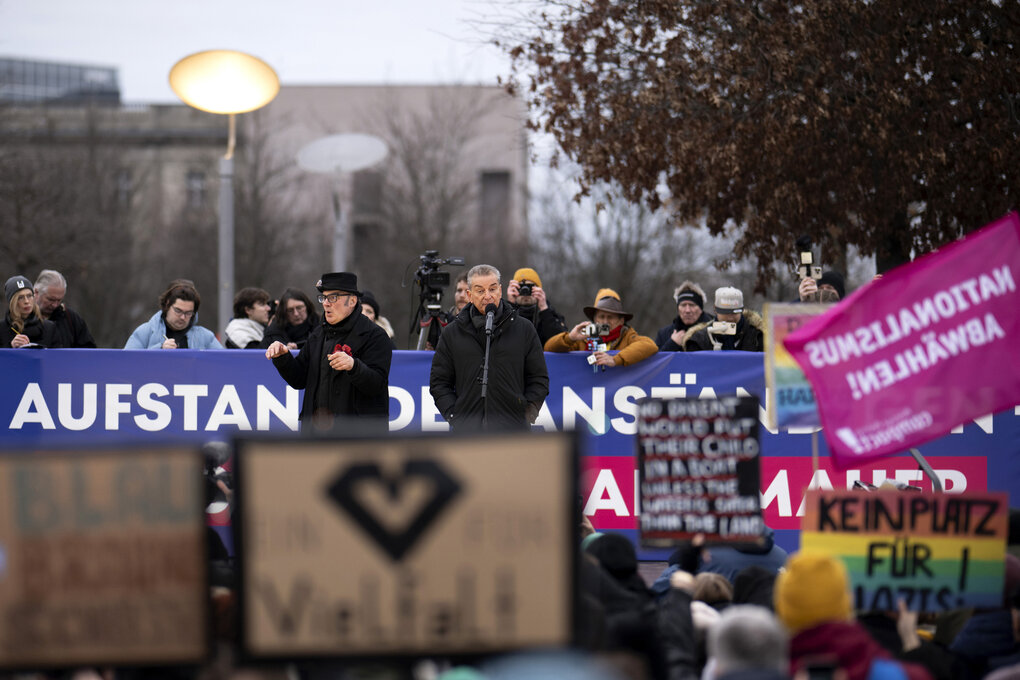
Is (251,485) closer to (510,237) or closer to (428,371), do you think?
(428,371)

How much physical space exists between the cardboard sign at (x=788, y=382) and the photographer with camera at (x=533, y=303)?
4.16m

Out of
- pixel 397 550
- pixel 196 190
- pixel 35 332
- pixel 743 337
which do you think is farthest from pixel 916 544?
pixel 196 190

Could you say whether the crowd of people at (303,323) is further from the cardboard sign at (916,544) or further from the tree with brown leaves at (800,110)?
the cardboard sign at (916,544)

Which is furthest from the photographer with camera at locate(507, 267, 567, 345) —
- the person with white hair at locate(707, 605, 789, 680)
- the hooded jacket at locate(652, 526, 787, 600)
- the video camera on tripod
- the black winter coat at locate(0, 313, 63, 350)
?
the person with white hair at locate(707, 605, 789, 680)

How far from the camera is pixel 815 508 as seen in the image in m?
5.23

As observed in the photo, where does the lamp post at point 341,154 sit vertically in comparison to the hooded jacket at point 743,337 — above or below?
above

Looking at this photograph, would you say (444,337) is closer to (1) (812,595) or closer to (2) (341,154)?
(1) (812,595)

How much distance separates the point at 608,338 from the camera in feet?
32.5

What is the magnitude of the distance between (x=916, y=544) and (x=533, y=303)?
531cm

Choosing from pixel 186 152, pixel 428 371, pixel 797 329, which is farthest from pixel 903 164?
pixel 186 152

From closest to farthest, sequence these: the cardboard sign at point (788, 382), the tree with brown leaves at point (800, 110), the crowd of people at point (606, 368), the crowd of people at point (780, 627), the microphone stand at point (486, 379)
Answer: the crowd of people at point (780, 627) < the crowd of people at point (606, 368) < the cardboard sign at point (788, 382) < the microphone stand at point (486, 379) < the tree with brown leaves at point (800, 110)

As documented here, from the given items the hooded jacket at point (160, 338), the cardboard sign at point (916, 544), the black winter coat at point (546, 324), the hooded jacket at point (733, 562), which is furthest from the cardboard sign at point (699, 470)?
the hooded jacket at point (160, 338)

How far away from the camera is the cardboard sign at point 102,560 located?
13.3 ft

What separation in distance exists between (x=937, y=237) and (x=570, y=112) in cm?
414
